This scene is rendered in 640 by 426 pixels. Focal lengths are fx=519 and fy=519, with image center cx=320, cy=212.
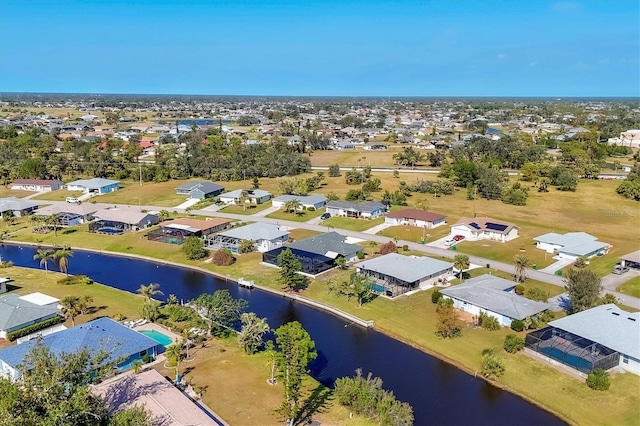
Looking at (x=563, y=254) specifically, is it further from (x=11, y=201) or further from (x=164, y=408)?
(x=11, y=201)

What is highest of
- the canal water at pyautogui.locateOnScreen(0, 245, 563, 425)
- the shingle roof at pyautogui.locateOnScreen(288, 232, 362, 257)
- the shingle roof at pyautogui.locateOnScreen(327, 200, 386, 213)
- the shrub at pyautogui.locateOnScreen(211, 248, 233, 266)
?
the shingle roof at pyautogui.locateOnScreen(327, 200, 386, 213)

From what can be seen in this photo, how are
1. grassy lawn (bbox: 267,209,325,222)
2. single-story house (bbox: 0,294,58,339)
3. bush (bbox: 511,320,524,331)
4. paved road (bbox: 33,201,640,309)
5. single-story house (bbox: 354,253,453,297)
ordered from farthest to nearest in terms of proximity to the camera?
grassy lawn (bbox: 267,209,325,222), paved road (bbox: 33,201,640,309), single-story house (bbox: 354,253,453,297), bush (bbox: 511,320,524,331), single-story house (bbox: 0,294,58,339)

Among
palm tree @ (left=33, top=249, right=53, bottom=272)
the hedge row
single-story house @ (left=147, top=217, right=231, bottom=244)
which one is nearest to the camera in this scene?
the hedge row

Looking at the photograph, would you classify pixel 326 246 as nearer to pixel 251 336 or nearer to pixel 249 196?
pixel 251 336

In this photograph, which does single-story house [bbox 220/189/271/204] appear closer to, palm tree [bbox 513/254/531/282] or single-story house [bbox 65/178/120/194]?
single-story house [bbox 65/178/120/194]

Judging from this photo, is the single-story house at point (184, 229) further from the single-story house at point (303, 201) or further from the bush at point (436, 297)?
the bush at point (436, 297)

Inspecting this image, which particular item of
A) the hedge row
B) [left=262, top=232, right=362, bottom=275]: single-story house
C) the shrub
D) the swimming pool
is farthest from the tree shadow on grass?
the shrub

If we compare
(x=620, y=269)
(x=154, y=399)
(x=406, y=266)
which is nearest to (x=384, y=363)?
(x=406, y=266)
